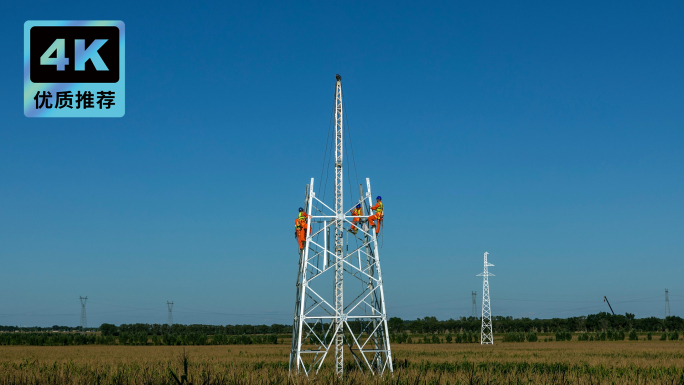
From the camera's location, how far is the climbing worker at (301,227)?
27.9m

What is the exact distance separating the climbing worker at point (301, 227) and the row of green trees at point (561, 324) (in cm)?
12514

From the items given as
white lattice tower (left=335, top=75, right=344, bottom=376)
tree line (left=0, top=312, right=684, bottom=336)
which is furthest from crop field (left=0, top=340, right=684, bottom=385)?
tree line (left=0, top=312, right=684, bottom=336)

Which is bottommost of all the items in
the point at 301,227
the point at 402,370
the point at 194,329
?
the point at 194,329

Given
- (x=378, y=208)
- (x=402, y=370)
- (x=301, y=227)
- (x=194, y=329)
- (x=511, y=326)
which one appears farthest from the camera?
(x=194, y=329)

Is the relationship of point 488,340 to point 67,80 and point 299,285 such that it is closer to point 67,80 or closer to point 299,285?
point 299,285

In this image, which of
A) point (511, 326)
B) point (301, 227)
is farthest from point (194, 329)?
point (301, 227)

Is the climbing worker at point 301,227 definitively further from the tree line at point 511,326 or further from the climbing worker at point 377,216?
the tree line at point 511,326

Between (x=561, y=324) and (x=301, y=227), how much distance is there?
154m

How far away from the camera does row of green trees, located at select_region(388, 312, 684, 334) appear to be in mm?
149000

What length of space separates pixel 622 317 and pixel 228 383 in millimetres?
175603

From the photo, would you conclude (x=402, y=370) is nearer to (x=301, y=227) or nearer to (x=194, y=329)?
(x=301, y=227)

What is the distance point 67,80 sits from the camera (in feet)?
79.1

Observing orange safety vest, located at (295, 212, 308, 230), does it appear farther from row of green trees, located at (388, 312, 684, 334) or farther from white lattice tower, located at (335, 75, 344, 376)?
row of green trees, located at (388, 312, 684, 334)

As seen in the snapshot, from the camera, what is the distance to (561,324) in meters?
163
